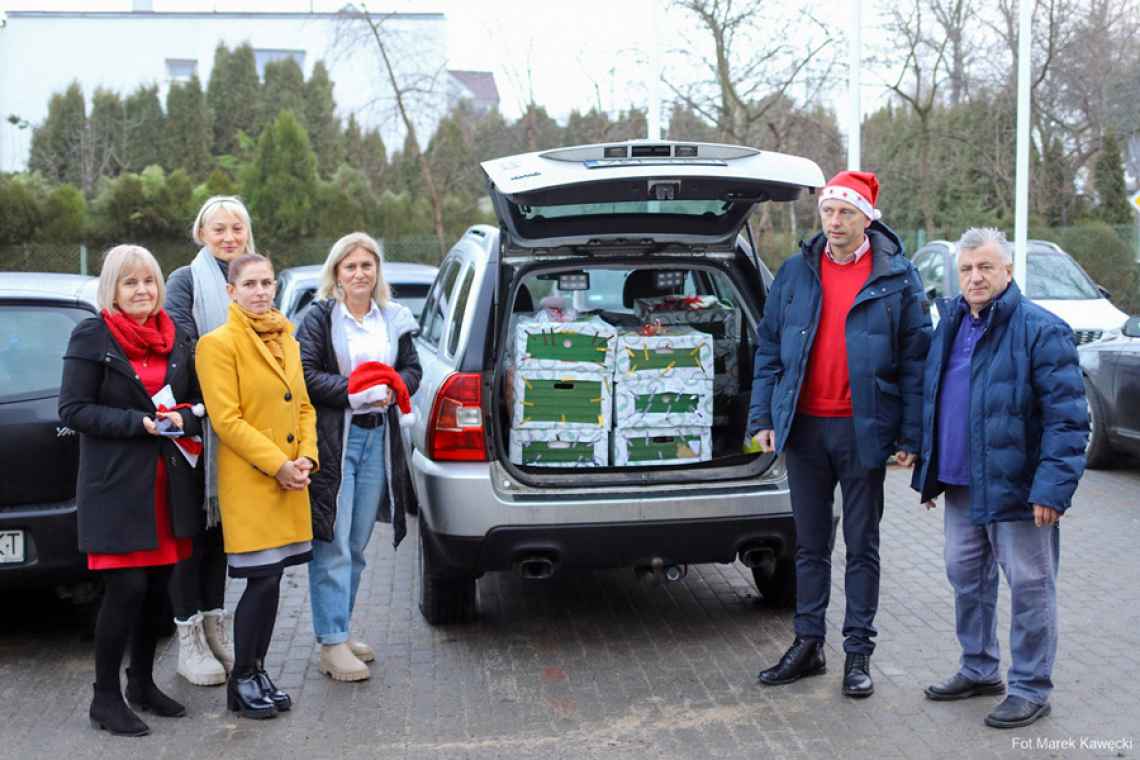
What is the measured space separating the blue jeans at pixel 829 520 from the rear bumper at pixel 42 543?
2.97m

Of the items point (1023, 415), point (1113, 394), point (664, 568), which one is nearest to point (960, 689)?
point (1023, 415)

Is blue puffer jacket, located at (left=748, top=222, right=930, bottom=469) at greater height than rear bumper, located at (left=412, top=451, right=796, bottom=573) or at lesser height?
greater

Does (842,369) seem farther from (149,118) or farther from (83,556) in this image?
(149,118)

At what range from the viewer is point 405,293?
1052 centimetres

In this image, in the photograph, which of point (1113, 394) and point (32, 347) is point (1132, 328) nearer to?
point (1113, 394)

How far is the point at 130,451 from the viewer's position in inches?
183

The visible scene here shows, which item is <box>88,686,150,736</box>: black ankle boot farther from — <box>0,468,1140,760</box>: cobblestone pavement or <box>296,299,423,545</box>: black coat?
<box>296,299,423,545</box>: black coat

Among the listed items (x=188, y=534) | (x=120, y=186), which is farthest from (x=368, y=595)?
(x=120, y=186)

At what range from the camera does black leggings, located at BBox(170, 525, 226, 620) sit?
511 centimetres

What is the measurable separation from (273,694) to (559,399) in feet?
5.76

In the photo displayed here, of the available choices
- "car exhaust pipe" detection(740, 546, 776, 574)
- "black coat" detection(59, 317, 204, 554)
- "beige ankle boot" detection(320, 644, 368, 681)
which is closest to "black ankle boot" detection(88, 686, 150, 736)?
"black coat" detection(59, 317, 204, 554)

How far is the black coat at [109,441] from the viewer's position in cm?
457

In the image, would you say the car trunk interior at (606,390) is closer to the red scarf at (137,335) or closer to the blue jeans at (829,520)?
the blue jeans at (829,520)

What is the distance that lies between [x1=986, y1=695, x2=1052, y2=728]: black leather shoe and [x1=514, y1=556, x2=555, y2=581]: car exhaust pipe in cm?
184
